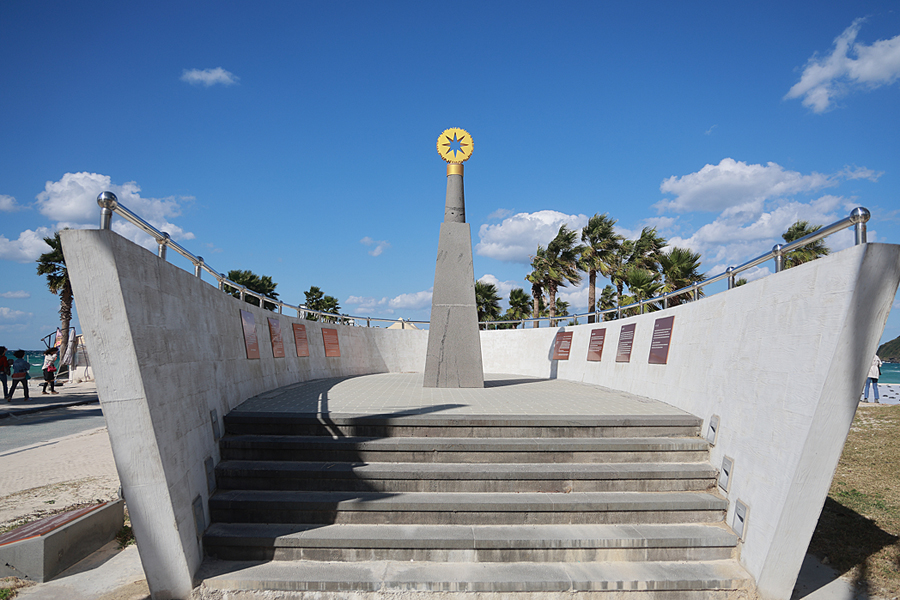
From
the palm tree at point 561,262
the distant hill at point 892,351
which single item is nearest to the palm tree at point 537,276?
the palm tree at point 561,262

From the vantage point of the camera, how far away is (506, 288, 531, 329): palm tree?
3741cm

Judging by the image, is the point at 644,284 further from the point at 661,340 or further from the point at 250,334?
the point at 250,334

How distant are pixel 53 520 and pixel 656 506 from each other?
6381 mm

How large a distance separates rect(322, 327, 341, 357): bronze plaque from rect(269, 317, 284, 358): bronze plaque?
11.7ft

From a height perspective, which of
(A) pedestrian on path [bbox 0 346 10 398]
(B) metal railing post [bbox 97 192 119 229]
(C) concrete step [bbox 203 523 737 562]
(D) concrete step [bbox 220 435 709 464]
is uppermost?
(B) metal railing post [bbox 97 192 119 229]

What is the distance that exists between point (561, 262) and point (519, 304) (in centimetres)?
869

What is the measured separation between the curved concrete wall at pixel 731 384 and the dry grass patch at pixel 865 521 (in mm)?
1064

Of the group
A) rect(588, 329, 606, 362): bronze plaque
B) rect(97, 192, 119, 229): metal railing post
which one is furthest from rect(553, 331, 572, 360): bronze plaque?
rect(97, 192, 119, 229): metal railing post

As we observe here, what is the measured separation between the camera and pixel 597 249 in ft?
88.1

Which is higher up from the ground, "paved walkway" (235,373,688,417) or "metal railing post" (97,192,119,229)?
"metal railing post" (97,192,119,229)

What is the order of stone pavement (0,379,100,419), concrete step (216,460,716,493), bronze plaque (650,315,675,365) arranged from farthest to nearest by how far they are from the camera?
stone pavement (0,379,100,419) < bronze plaque (650,315,675,365) < concrete step (216,460,716,493)

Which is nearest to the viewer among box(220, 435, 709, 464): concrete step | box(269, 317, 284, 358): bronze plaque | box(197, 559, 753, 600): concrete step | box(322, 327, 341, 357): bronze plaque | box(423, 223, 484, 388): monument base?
box(197, 559, 753, 600): concrete step

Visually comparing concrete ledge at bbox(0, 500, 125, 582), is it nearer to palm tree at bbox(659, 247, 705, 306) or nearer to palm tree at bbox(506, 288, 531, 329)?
palm tree at bbox(659, 247, 705, 306)

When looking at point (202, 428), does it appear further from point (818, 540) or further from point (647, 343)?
point (647, 343)
